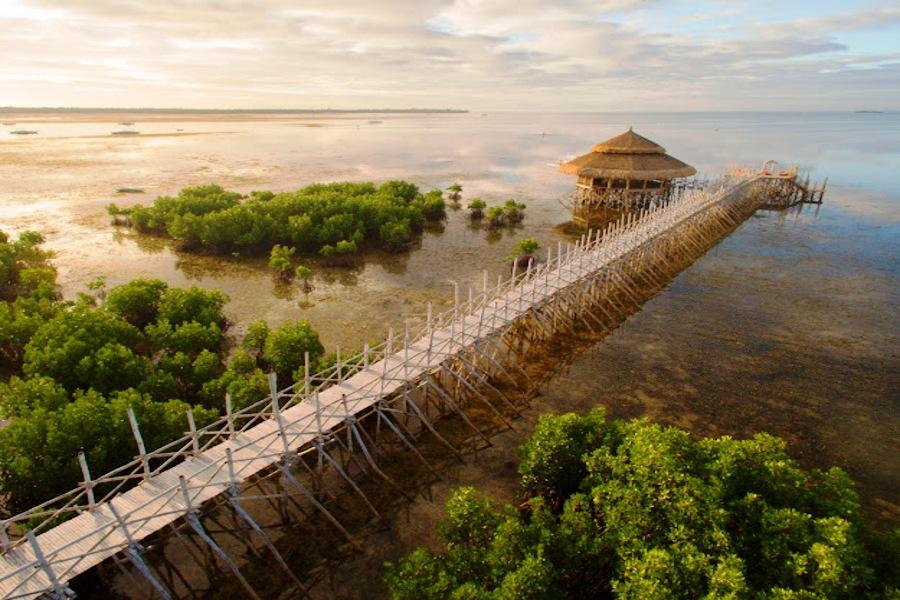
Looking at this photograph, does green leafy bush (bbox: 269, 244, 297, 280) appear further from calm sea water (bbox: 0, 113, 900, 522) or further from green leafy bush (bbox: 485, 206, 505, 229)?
green leafy bush (bbox: 485, 206, 505, 229)

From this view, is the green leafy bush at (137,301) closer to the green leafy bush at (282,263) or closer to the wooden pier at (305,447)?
the green leafy bush at (282,263)

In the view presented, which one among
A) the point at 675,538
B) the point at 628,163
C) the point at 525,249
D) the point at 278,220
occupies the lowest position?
the point at 525,249

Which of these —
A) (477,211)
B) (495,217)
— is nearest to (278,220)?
(495,217)

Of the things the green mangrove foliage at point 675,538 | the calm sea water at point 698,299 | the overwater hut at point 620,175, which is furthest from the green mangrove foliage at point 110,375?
the overwater hut at point 620,175

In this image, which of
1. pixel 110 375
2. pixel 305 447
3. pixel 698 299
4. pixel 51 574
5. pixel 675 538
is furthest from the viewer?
pixel 698 299

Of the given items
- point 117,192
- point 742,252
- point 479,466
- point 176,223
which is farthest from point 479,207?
point 117,192

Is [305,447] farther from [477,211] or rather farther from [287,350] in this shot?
[477,211]

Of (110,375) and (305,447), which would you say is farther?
(110,375)

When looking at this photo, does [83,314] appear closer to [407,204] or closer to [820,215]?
[407,204]

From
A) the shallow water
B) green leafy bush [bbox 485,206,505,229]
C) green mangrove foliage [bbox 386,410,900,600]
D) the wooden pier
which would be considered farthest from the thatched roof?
green mangrove foliage [bbox 386,410,900,600]
